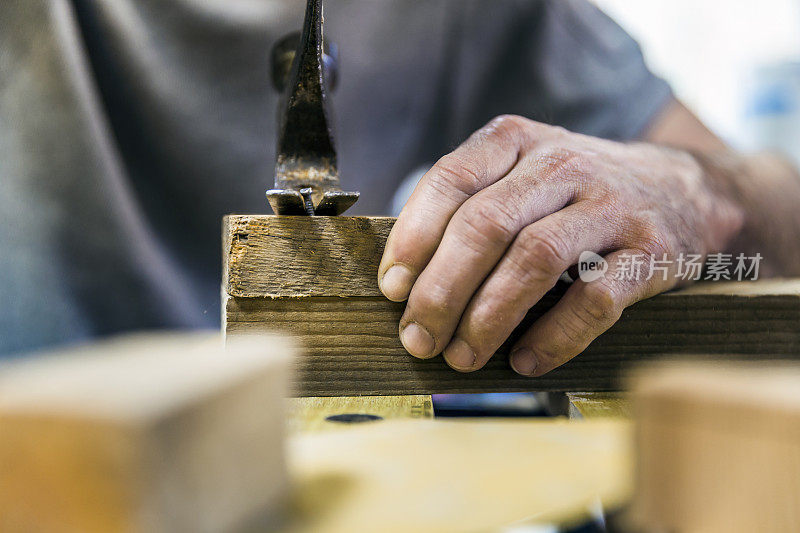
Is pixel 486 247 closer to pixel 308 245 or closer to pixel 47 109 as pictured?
pixel 308 245

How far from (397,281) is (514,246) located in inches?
4.8

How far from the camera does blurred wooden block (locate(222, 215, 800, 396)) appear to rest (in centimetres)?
58

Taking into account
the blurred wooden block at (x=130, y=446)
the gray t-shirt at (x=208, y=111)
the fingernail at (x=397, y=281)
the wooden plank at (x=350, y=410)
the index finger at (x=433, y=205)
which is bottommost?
the wooden plank at (x=350, y=410)

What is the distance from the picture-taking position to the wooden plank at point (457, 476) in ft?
0.85

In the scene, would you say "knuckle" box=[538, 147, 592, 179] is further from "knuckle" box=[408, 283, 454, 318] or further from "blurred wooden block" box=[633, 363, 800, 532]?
"blurred wooden block" box=[633, 363, 800, 532]

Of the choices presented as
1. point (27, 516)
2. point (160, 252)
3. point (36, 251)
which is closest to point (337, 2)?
point (160, 252)

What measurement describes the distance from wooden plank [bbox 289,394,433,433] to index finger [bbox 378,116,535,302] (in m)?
0.11

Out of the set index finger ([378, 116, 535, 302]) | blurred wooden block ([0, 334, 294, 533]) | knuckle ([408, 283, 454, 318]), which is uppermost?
index finger ([378, 116, 535, 302])

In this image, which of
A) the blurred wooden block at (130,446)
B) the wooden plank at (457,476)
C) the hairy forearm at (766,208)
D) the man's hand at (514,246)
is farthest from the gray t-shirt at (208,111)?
the blurred wooden block at (130,446)

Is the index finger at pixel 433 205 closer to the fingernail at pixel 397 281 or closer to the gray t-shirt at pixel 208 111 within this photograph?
the fingernail at pixel 397 281

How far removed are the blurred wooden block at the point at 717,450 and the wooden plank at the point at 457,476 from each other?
0.08 ft

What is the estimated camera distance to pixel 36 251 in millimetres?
1026

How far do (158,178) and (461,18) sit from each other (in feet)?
2.49

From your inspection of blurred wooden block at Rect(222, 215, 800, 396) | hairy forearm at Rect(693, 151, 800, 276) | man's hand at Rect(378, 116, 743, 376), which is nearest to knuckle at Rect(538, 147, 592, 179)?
man's hand at Rect(378, 116, 743, 376)
